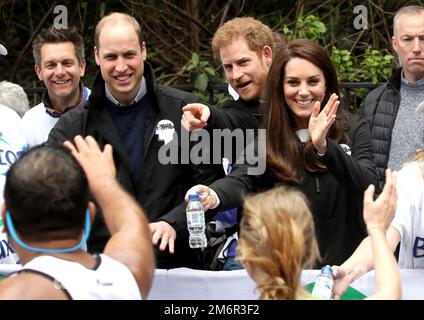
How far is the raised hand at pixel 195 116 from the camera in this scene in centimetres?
435

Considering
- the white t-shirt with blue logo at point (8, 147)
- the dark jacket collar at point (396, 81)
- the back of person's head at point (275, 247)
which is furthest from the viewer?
the dark jacket collar at point (396, 81)

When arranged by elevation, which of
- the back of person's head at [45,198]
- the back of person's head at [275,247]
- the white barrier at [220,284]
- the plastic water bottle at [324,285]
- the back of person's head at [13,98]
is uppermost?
the back of person's head at [13,98]

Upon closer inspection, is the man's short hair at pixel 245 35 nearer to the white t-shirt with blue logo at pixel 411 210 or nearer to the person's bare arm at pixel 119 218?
the white t-shirt with blue logo at pixel 411 210

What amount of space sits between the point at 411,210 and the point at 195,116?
117cm

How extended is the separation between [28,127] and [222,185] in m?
1.51

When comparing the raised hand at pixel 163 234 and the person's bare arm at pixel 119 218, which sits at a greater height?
the person's bare arm at pixel 119 218

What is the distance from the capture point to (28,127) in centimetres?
535

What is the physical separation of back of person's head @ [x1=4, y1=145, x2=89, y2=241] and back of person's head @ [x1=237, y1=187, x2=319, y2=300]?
542 millimetres

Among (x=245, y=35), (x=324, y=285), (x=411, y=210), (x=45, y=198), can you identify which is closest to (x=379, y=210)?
(x=324, y=285)

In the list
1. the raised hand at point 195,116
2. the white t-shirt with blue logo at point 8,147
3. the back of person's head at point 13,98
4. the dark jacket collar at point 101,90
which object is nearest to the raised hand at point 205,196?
the raised hand at point 195,116

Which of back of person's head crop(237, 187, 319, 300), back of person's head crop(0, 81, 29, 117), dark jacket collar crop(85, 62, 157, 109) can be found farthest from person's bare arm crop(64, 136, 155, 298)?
back of person's head crop(0, 81, 29, 117)

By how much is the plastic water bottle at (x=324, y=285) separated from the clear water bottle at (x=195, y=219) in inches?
31.5

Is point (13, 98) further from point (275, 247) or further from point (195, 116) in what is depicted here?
point (275, 247)
